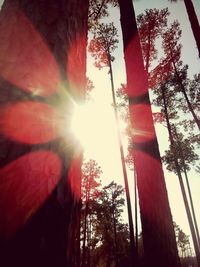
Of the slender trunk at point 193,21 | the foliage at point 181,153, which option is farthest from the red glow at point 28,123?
the foliage at point 181,153

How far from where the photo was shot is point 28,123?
735mm

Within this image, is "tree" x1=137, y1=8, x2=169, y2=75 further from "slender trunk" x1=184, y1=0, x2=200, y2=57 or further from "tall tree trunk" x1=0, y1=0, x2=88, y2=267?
"tall tree trunk" x1=0, y1=0, x2=88, y2=267

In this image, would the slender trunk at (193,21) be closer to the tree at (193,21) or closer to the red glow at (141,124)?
the tree at (193,21)

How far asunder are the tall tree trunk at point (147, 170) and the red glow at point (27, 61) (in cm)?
331

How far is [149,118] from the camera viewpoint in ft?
14.9

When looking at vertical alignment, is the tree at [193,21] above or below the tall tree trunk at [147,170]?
above

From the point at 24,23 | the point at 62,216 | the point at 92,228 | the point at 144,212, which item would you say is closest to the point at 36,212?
the point at 62,216

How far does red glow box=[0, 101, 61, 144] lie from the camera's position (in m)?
0.71

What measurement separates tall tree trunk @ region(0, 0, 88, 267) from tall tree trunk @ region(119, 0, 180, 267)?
3.15 meters

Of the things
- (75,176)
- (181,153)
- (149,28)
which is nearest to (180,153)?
(181,153)

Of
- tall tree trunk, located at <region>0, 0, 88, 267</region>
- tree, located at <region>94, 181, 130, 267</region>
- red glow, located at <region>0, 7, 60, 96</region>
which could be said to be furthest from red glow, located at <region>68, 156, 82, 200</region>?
tree, located at <region>94, 181, 130, 267</region>

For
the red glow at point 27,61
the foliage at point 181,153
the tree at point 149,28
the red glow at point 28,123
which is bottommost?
the red glow at point 28,123

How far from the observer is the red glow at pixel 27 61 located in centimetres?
79

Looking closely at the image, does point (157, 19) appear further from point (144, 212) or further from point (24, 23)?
point (24, 23)
